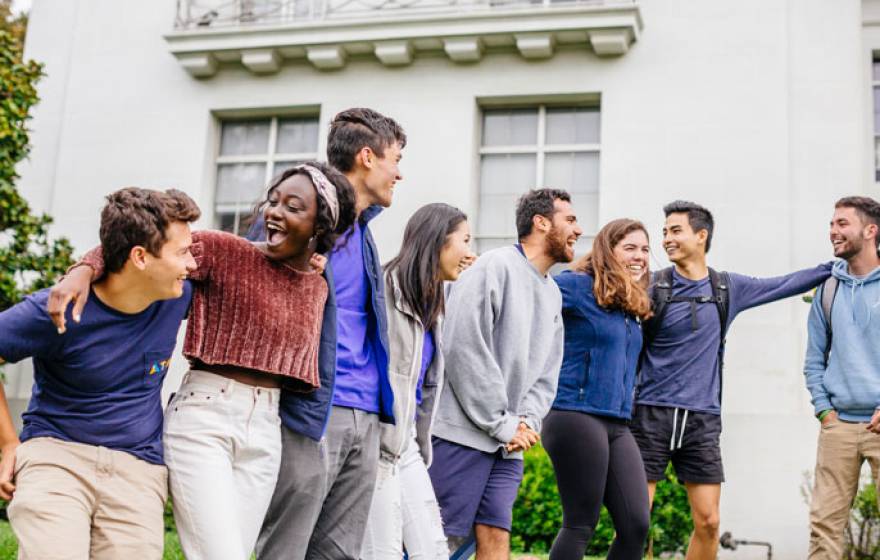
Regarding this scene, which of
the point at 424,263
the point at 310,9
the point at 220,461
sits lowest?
the point at 220,461

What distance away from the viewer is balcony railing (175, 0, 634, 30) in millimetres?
12391

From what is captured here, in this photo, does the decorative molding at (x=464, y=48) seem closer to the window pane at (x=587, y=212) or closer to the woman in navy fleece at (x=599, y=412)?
the window pane at (x=587, y=212)

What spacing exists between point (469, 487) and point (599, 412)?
958 mm

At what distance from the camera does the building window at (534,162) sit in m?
12.0

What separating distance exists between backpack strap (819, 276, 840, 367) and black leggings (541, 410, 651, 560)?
1.66 meters

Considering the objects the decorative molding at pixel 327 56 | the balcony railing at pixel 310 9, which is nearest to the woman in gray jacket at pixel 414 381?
the balcony railing at pixel 310 9

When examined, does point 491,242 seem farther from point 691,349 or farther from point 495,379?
point 495,379

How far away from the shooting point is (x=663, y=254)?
10.8 metres

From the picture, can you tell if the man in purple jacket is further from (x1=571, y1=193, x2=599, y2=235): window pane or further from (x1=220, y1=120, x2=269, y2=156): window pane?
(x1=220, y1=120, x2=269, y2=156): window pane

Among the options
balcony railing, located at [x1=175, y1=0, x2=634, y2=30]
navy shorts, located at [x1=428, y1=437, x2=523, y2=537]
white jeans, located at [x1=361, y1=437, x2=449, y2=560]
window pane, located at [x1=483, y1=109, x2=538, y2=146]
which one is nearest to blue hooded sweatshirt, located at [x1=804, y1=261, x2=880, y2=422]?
navy shorts, located at [x1=428, y1=437, x2=523, y2=537]

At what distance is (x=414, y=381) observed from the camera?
4.52 m

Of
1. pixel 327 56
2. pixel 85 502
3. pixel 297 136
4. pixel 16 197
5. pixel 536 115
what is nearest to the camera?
pixel 85 502

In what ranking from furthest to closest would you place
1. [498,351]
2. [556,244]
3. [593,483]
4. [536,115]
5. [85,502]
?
[536,115] < [556,244] < [593,483] < [498,351] < [85,502]

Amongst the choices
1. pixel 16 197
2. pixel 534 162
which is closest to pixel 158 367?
pixel 16 197
